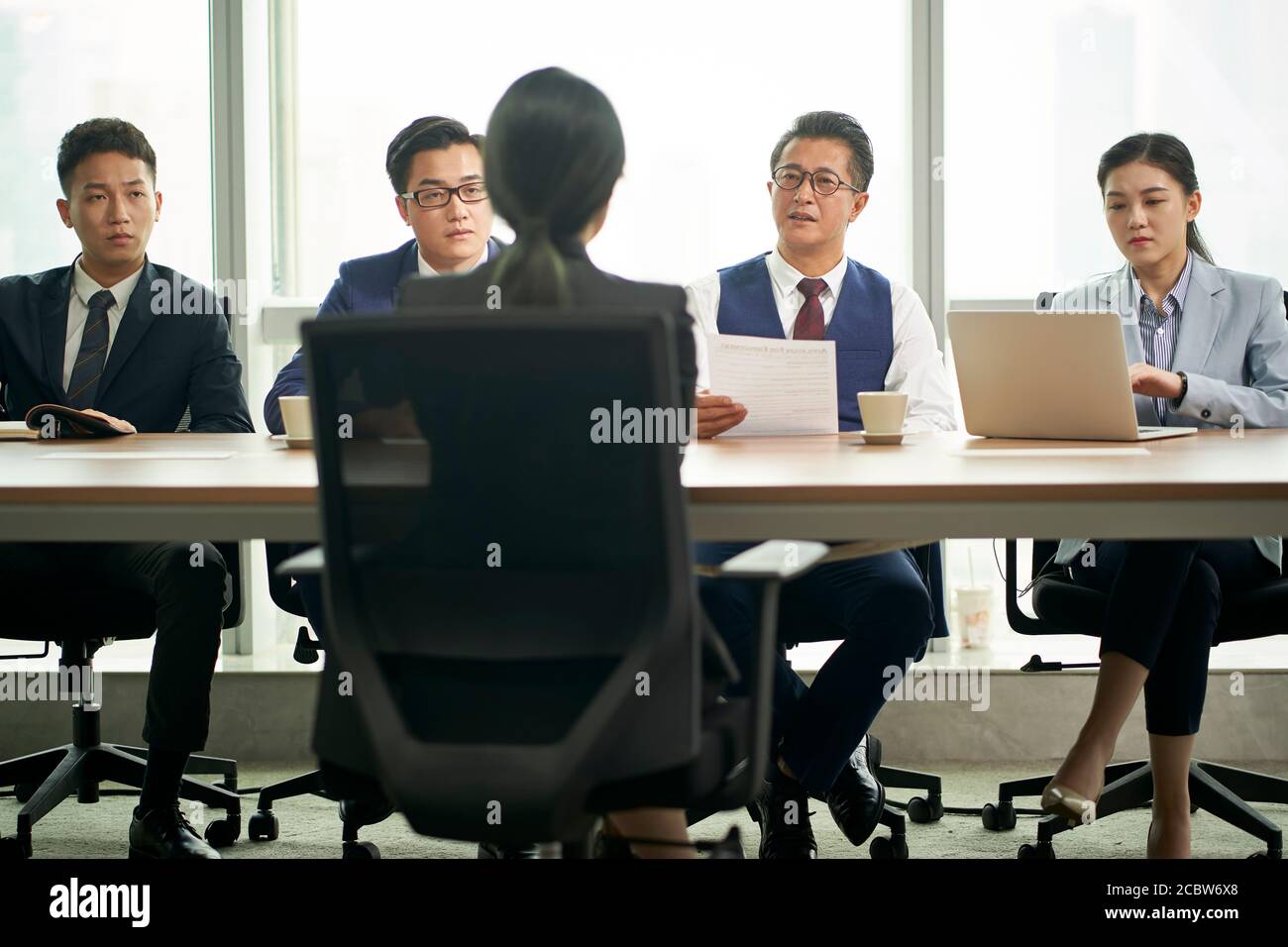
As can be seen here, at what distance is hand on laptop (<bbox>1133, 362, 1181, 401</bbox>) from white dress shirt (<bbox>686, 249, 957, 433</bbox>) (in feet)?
1.70

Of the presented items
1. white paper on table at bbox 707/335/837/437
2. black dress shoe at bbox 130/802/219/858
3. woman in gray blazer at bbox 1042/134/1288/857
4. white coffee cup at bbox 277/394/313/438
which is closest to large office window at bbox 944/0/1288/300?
woman in gray blazer at bbox 1042/134/1288/857

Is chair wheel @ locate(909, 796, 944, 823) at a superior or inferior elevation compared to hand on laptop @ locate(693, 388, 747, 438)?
inferior

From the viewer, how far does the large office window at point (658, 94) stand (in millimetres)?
3811

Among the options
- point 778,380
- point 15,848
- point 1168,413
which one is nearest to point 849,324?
point 778,380

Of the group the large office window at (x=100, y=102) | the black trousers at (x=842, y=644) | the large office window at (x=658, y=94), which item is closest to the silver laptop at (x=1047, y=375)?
the black trousers at (x=842, y=644)

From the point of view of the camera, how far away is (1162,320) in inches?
115

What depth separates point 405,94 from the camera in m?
3.87

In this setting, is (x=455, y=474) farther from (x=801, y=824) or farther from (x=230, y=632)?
(x=230, y=632)

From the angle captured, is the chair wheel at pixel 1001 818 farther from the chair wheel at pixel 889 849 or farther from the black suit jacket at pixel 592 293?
the black suit jacket at pixel 592 293

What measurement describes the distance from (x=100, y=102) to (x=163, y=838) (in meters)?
2.26

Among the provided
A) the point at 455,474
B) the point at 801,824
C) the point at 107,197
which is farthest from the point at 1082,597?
the point at 107,197

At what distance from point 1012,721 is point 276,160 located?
2649 mm

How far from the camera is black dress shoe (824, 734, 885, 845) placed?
2465 mm

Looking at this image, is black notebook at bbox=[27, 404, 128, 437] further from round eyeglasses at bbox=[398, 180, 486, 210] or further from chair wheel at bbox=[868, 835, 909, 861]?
chair wheel at bbox=[868, 835, 909, 861]
